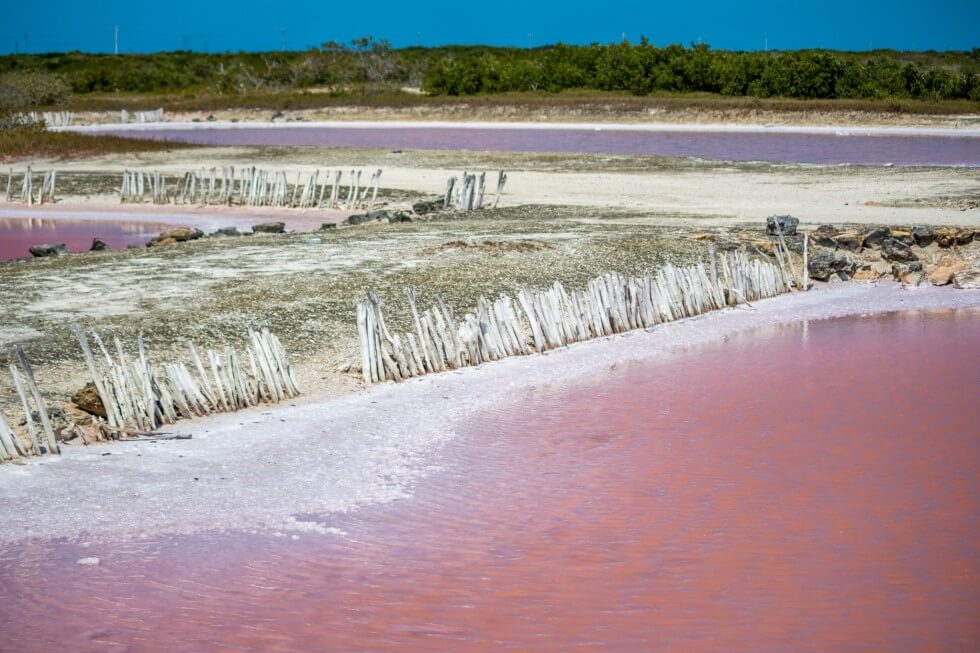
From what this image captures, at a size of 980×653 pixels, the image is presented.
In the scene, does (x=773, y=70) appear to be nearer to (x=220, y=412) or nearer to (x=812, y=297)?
(x=812, y=297)

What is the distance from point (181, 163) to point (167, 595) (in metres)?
23.2

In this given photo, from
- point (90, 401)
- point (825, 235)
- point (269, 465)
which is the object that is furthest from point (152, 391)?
point (825, 235)

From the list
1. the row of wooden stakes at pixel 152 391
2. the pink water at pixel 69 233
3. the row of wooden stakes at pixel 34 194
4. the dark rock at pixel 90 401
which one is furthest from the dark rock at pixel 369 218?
the dark rock at pixel 90 401

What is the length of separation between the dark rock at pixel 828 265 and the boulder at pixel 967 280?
1021 millimetres

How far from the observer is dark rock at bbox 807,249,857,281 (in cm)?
1246

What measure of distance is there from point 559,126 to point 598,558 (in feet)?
122

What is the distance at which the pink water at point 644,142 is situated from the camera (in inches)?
1108

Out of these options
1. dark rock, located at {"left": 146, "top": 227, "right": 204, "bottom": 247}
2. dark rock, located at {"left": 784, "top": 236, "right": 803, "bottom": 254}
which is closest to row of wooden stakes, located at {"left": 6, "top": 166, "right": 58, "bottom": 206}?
dark rock, located at {"left": 146, "top": 227, "right": 204, "bottom": 247}

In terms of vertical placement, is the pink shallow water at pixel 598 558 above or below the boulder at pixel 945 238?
below

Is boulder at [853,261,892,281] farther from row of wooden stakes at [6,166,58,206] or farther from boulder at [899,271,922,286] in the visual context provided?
row of wooden stakes at [6,166,58,206]

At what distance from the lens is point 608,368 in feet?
29.5

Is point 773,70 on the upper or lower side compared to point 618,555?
upper

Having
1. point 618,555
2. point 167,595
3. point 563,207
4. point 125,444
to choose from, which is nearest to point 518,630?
point 618,555

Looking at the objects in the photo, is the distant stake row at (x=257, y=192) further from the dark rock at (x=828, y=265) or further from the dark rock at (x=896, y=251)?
the dark rock at (x=896, y=251)
